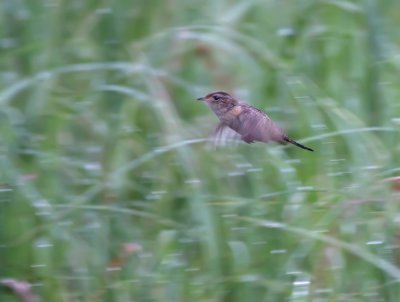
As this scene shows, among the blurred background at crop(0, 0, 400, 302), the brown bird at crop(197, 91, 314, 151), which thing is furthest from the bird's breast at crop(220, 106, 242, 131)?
the blurred background at crop(0, 0, 400, 302)

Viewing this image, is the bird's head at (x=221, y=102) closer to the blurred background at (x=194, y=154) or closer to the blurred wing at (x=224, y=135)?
the blurred wing at (x=224, y=135)

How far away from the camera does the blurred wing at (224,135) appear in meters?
Answer: 2.33

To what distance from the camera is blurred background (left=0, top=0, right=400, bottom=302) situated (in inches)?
105

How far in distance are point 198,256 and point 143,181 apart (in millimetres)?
275

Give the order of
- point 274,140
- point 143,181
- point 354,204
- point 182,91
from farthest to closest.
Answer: point 182,91
point 143,181
point 354,204
point 274,140

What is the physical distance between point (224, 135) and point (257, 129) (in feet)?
0.29

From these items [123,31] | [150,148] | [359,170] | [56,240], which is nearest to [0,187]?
[56,240]

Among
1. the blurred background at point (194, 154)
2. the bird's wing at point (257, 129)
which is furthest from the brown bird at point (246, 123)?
the blurred background at point (194, 154)

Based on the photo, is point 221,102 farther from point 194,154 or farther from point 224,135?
point 194,154

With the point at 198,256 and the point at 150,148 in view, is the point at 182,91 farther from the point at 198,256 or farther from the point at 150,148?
the point at 198,256

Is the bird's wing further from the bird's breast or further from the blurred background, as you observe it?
the blurred background

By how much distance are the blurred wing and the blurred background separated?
395 mm

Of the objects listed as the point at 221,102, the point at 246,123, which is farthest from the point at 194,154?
the point at 246,123

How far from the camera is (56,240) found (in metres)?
2.74
